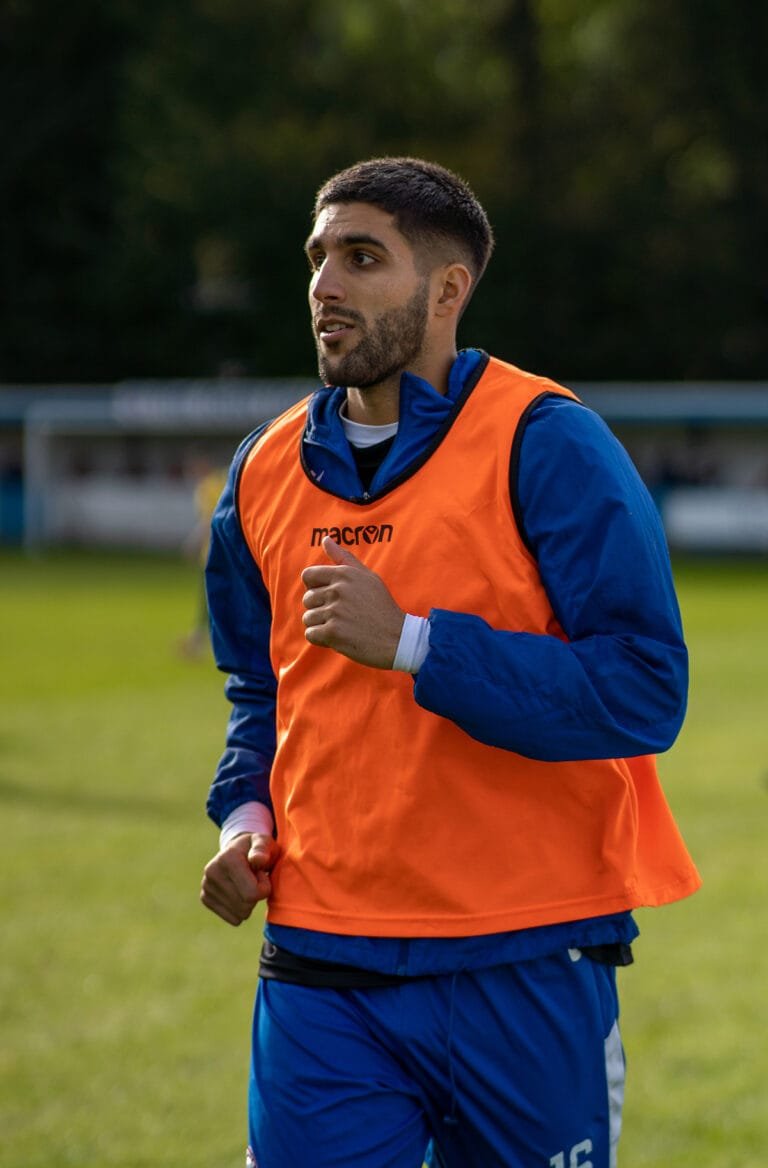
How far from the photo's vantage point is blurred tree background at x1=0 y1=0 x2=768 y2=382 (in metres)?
49.4

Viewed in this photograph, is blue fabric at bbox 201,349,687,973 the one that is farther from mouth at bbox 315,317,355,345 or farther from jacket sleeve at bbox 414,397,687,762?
mouth at bbox 315,317,355,345

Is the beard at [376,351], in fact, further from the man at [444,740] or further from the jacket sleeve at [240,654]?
the jacket sleeve at [240,654]

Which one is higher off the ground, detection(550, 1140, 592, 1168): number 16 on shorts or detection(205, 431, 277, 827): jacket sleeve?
detection(205, 431, 277, 827): jacket sleeve

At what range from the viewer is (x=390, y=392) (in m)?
3.05

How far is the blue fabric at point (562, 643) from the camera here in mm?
2717

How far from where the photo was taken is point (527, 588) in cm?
286

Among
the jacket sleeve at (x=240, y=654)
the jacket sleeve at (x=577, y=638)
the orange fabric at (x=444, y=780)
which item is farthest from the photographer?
the jacket sleeve at (x=240, y=654)

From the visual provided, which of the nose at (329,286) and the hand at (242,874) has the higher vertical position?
the nose at (329,286)

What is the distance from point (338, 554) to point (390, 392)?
37cm

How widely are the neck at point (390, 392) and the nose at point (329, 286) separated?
0.52 feet

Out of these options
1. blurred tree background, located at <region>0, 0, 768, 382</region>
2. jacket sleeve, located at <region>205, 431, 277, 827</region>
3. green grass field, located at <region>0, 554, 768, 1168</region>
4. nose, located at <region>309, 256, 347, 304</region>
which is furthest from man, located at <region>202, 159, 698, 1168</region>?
blurred tree background, located at <region>0, 0, 768, 382</region>

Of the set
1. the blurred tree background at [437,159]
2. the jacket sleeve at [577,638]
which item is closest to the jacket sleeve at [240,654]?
the jacket sleeve at [577,638]

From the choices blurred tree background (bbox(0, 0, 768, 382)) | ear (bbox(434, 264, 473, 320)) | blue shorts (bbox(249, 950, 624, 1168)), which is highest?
ear (bbox(434, 264, 473, 320))

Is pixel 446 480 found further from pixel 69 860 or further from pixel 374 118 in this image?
pixel 374 118
